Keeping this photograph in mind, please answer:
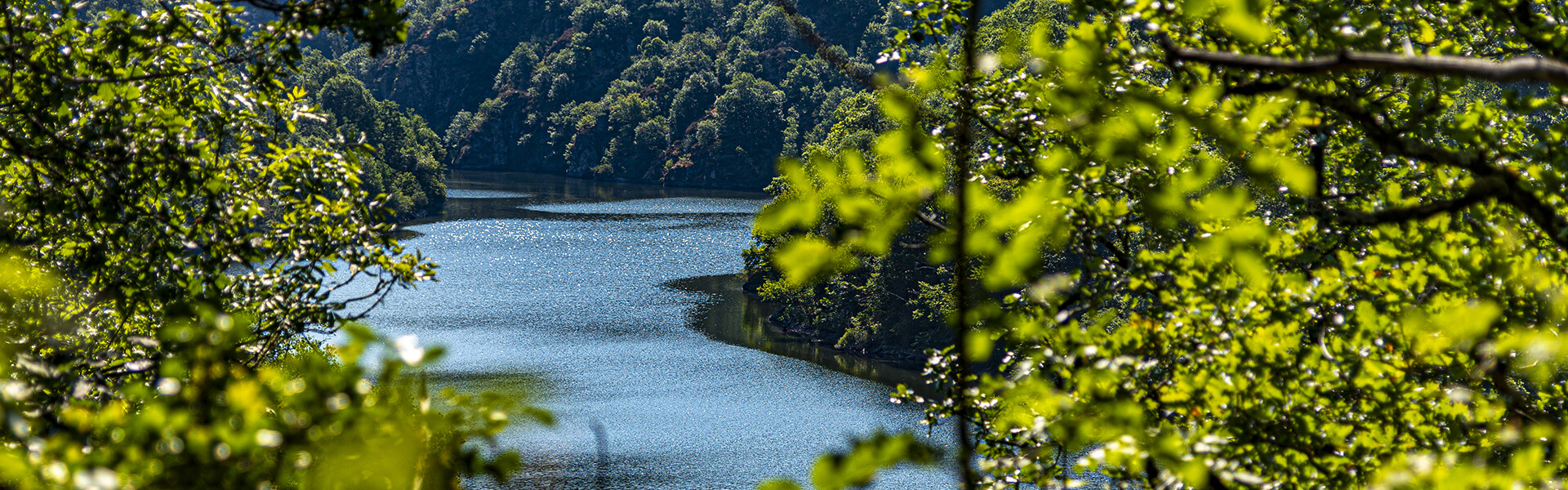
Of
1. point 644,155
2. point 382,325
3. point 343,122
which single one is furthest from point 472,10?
point 382,325

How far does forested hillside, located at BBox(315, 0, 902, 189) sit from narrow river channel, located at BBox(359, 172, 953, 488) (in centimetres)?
4192

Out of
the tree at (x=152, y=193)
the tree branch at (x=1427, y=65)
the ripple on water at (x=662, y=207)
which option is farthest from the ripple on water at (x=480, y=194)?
the tree branch at (x=1427, y=65)

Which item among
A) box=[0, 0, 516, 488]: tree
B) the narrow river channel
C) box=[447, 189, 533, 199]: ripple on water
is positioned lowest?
the narrow river channel

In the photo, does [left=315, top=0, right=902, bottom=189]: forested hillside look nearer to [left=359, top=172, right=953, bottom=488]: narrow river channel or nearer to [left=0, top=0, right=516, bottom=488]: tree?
[left=359, top=172, right=953, bottom=488]: narrow river channel

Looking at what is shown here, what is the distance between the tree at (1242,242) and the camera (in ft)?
9.91

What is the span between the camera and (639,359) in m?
47.4

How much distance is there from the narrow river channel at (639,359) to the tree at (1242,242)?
461 inches

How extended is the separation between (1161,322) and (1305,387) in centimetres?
110

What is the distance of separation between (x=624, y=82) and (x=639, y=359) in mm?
105322

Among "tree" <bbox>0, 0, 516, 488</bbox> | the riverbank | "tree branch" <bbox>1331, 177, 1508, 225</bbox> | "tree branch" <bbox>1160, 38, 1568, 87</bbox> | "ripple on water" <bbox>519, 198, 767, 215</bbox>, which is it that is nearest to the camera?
"tree branch" <bbox>1160, 38, 1568, 87</bbox>

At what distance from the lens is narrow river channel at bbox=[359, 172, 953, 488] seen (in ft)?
116

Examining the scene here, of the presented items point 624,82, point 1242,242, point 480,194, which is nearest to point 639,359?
point 1242,242

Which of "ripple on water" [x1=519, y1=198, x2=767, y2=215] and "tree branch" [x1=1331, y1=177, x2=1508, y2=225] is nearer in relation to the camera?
"tree branch" [x1=1331, y1=177, x2=1508, y2=225]

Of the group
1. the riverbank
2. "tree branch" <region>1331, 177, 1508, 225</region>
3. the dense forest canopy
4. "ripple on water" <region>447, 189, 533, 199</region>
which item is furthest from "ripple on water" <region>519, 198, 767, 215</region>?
"tree branch" <region>1331, 177, 1508, 225</region>
